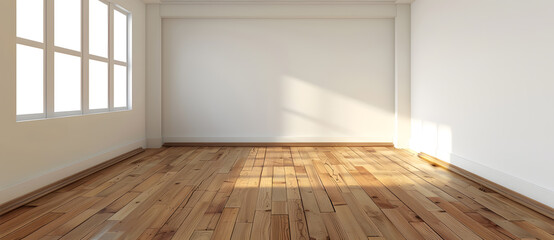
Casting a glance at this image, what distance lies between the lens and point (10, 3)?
2.86m

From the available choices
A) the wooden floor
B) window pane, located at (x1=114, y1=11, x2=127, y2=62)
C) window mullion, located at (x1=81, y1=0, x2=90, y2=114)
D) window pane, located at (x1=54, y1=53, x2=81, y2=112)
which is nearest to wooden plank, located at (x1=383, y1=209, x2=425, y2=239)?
the wooden floor

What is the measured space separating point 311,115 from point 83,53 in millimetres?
3310

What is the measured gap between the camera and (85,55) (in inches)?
160

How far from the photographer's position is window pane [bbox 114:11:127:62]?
5.02m

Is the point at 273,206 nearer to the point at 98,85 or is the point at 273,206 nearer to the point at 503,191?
the point at 503,191

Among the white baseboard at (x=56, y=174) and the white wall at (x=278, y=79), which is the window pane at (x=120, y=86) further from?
the white wall at (x=278, y=79)

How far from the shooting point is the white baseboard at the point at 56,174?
9.32 ft

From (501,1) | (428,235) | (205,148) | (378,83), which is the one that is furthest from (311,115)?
(428,235)

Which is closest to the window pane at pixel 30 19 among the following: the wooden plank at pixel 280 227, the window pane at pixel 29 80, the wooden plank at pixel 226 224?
the window pane at pixel 29 80

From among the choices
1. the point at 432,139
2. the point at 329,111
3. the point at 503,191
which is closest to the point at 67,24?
the point at 329,111

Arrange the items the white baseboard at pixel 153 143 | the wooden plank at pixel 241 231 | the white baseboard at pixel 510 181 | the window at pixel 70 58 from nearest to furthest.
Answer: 1. the wooden plank at pixel 241 231
2. the white baseboard at pixel 510 181
3. the window at pixel 70 58
4. the white baseboard at pixel 153 143

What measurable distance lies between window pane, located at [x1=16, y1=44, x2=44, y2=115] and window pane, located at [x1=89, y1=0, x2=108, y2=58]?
1.00 metres

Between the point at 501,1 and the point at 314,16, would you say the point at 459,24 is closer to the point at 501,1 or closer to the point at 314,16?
the point at 501,1

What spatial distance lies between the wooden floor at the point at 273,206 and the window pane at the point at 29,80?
0.71 m
